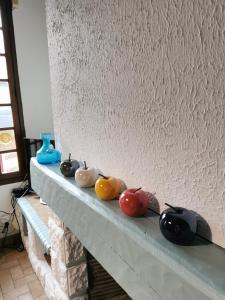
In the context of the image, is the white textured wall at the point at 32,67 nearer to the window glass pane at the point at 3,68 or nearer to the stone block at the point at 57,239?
the window glass pane at the point at 3,68

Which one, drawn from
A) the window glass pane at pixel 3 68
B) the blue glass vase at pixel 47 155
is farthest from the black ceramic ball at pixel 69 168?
the window glass pane at pixel 3 68

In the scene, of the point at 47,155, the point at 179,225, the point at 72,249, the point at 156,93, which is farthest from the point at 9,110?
the point at 179,225

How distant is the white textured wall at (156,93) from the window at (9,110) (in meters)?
1.41

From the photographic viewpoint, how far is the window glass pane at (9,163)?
240 centimetres

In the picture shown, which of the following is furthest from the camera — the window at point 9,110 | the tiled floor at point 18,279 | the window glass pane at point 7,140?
the window glass pane at point 7,140

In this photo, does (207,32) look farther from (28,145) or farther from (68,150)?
(28,145)

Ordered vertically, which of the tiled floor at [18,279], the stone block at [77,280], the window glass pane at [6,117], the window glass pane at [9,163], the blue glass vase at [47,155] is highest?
the window glass pane at [6,117]

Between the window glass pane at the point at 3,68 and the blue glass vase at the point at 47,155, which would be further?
the window glass pane at the point at 3,68

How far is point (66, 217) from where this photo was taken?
107 centimetres

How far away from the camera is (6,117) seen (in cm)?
236

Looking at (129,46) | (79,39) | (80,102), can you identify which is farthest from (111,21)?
(80,102)

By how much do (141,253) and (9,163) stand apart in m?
2.09

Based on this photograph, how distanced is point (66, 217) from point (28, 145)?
146 cm

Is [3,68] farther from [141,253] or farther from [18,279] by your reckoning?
[141,253]
